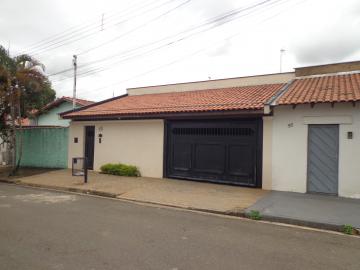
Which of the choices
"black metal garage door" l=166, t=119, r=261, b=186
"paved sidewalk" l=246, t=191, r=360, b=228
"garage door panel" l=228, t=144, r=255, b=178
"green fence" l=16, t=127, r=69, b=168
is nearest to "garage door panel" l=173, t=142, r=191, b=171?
"black metal garage door" l=166, t=119, r=261, b=186

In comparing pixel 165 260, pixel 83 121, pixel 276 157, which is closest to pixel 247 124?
pixel 276 157


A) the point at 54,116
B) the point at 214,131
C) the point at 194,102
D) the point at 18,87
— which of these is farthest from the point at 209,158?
the point at 54,116

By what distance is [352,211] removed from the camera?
7730 mm

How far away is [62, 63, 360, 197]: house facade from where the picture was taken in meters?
9.83

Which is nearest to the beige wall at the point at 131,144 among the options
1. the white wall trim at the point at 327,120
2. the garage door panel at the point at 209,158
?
the garage door panel at the point at 209,158

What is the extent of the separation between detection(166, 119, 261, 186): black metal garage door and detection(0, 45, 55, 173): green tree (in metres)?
6.91

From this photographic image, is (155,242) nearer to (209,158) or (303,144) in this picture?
(303,144)

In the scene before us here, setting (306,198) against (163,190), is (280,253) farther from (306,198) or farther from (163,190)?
(163,190)

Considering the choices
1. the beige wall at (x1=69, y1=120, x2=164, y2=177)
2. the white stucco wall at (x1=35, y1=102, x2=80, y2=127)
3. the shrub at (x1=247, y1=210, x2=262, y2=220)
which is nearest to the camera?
the shrub at (x1=247, y1=210, x2=262, y2=220)

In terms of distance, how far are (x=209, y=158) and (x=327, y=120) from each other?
172 inches

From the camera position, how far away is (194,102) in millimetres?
13477

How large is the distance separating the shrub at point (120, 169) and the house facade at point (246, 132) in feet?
1.03

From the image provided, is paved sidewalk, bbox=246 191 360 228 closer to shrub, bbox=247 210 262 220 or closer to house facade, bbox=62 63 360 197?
shrub, bbox=247 210 262 220

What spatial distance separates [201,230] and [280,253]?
1715 mm
